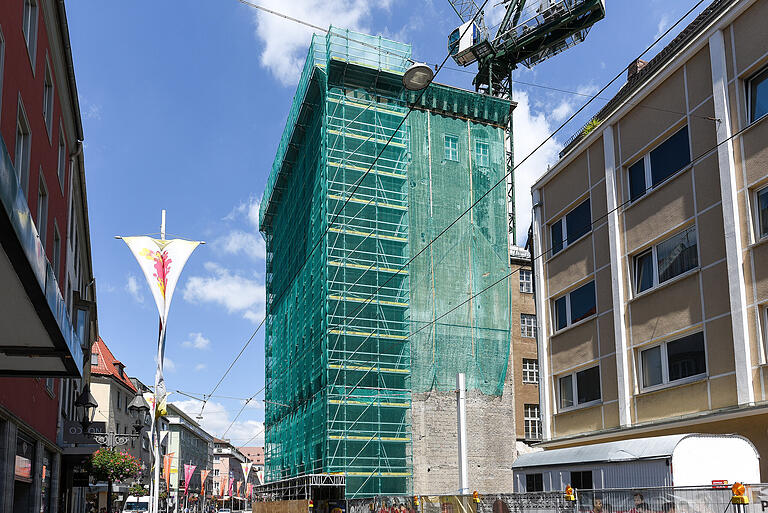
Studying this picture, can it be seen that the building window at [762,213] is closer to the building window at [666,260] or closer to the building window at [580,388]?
the building window at [666,260]

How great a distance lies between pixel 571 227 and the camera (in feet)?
84.8

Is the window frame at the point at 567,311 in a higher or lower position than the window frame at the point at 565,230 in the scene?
lower

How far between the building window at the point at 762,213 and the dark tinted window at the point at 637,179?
448 centimetres

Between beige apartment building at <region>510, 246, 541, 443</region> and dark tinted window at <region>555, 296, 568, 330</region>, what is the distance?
969 inches

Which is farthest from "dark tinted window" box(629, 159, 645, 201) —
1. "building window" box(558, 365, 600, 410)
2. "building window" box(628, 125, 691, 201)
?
"building window" box(558, 365, 600, 410)

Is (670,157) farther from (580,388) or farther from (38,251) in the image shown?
(38,251)

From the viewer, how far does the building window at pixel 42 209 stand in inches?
758

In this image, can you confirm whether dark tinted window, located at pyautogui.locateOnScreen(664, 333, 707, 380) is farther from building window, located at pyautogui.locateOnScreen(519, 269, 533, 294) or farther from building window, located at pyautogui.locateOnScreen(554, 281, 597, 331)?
building window, located at pyautogui.locateOnScreen(519, 269, 533, 294)

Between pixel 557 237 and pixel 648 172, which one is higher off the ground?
pixel 648 172

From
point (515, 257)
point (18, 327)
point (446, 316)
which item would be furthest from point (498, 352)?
point (18, 327)

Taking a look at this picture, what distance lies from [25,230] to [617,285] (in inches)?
735

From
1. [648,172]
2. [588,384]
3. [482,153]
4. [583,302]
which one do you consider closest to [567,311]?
[583,302]

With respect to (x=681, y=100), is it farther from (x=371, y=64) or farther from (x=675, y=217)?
(x=371, y=64)

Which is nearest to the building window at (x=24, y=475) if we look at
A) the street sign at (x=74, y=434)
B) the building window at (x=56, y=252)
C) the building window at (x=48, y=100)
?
the building window at (x=56, y=252)
